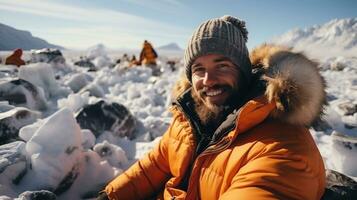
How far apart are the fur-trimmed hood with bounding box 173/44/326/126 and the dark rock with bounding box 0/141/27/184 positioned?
6.14 feet

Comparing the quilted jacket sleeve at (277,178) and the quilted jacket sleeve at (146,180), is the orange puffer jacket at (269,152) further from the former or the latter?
the quilted jacket sleeve at (146,180)

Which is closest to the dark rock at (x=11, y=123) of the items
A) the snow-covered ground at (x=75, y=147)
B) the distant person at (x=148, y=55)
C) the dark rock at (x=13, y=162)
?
the snow-covered ground at (x=75, y=147)

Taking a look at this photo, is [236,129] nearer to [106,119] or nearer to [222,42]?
[222,42]

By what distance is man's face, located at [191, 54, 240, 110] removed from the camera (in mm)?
1862

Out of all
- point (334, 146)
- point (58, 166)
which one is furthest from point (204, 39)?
point (334, 146)

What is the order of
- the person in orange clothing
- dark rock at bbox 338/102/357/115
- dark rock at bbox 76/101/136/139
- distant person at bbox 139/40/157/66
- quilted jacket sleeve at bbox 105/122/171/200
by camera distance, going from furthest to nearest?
distant person at bbox 139/40/157/66 < the person in orange clothing < dark rock at bbox 338/102/357/115 < dark rock at bbox 76/101/136/139 < quilted jacket sleeve at bbox 105/122/171/200

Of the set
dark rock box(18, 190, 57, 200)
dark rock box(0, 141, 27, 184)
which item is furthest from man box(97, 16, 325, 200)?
dark rock box(0, 141, 27, 184)

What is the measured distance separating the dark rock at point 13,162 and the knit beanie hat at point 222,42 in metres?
1.45

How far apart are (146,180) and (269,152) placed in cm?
106

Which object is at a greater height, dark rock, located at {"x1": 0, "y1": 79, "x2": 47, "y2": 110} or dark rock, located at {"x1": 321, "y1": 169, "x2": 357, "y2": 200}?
dark rock, located at {"x1": 321, "y1": 169, "x2": 357, "y2": 200}

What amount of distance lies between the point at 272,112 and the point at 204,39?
2.08ft

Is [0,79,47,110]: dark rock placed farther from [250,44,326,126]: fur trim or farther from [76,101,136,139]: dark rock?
[250,44,326,126]: fur trim

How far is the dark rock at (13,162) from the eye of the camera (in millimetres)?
2391

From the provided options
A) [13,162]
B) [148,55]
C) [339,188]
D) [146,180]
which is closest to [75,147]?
[13,162]
